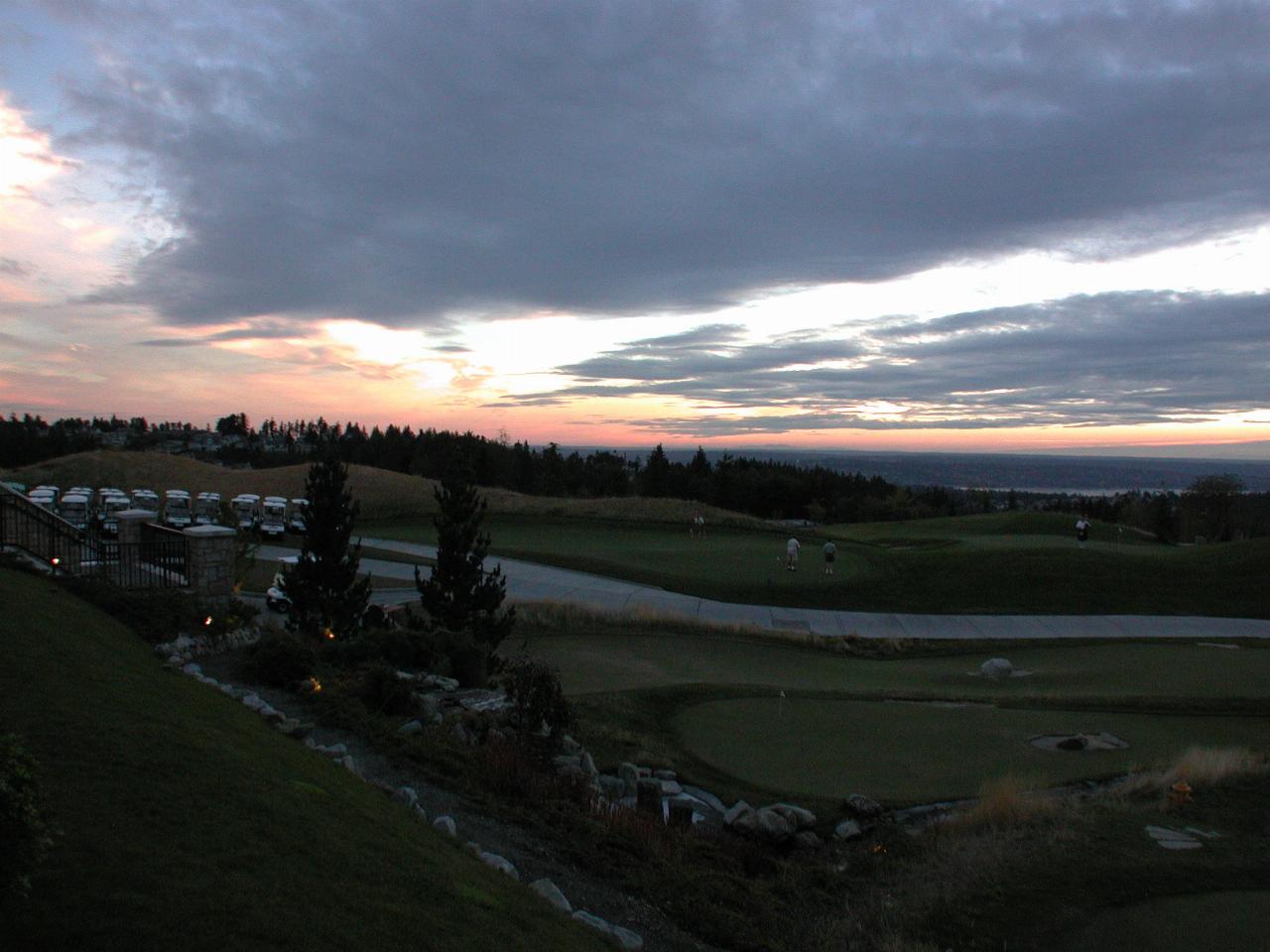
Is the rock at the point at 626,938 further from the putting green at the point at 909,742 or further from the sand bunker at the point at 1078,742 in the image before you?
the sand bunker at the point at 1078,742

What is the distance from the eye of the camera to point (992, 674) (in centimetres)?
1794

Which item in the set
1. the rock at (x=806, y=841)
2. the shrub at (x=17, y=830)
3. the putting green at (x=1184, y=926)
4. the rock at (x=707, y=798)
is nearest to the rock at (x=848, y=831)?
the rock at (x=806, y=841)

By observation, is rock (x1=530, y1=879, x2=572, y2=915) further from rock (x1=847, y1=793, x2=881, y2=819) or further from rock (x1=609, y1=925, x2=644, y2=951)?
rock (x1=847, y1=793, x2=881, y2=819)

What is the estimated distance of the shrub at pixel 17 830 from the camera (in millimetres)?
3258

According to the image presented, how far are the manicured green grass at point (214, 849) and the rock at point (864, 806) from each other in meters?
4.86

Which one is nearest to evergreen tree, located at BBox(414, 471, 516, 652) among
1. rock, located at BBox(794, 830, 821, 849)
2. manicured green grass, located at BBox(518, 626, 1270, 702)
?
manicured green grass, located at BBox(518, 626, 1270, 702)

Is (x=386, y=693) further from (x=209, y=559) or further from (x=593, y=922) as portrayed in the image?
(x=593, y=922)

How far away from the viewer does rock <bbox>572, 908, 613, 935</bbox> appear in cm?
582

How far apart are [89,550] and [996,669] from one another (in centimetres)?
1791

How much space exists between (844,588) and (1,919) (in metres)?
26.6

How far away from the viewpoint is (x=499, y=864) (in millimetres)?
6574

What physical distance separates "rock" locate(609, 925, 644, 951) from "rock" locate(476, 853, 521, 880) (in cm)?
84

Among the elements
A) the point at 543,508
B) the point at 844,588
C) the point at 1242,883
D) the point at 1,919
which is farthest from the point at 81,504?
the point at 1242,883

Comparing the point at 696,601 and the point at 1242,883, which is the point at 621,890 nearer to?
the point at 1242,883
